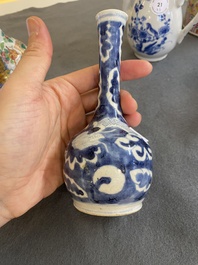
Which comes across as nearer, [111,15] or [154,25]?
[111,15]

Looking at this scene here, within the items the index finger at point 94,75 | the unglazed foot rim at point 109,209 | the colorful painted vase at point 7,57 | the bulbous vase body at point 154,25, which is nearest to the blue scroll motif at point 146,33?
the bulbous vase body at point 154,25

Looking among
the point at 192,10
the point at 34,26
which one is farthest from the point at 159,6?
the point at 34,26

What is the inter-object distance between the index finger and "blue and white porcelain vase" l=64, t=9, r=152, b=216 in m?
0.13

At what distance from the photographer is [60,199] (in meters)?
0.54

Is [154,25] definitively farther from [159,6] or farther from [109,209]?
[109,209]

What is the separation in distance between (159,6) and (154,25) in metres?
0.04

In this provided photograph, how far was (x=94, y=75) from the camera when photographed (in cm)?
60

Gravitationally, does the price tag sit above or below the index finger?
above

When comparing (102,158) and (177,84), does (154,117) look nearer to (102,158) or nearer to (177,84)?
(177,84)

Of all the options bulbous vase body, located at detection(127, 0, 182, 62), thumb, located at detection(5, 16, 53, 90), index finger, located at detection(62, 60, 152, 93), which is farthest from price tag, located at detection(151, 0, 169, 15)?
thumb, located at detection(5, 16, 53, 90)

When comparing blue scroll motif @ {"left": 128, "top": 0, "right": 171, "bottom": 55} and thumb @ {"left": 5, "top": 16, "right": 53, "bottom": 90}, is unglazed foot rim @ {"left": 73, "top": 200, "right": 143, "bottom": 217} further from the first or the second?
Result: blue scroll motif @ {"left": 128, "top": 0, "right": 171, "bottom": 55}

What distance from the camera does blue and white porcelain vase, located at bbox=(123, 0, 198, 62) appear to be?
699 mm

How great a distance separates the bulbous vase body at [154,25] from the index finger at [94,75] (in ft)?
0.61

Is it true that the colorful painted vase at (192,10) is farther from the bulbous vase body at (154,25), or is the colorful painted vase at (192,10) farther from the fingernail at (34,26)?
the fingernail at (34,26)
